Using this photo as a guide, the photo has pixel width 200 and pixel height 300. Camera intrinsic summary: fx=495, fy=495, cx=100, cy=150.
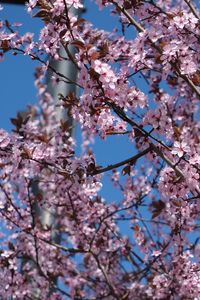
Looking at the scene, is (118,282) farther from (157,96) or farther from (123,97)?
(123,97)

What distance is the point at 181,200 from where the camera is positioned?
3.41 m

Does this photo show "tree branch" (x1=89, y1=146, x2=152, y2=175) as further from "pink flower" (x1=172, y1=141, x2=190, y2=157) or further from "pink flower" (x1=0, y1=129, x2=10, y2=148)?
"pink flower" (x1=0, y1=129, x2=10, y2=148)

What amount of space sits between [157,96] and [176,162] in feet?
8.17

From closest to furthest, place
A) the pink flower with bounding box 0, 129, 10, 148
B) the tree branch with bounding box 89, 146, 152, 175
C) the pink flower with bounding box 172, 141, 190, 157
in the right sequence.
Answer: the pink flower with bounding box 172, 141, 190, 157 → the tree branch with bounding box 89, 146, 152, 175 → the pink flower with bounding box 0, 129, 10, 148

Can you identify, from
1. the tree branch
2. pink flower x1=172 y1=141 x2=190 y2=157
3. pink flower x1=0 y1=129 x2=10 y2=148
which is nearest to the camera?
pink flower x1=172 y1=141 x2=190 y2=157

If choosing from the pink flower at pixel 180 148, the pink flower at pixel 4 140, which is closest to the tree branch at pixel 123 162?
the pink flower at pixel 180 148

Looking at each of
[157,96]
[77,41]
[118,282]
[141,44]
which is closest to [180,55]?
[141,44]

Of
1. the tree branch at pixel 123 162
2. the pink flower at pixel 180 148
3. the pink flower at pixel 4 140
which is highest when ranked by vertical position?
the pink flower at pixel 4 140

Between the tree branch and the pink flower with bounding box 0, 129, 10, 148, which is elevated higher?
the pink flower with bounding box 0, 129, 10, 148

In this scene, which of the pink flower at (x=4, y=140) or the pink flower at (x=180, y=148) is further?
the pink flower at (x=4, y=140)

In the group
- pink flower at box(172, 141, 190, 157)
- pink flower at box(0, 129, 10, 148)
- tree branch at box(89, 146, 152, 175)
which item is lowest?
pink flower at box(172, 141, 190, 157)

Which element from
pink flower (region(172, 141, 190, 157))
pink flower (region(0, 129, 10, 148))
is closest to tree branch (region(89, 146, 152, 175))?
pink flower (region(172, 141, 190, 157))

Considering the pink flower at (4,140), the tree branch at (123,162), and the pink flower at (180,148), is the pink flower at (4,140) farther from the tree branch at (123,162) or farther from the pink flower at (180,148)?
the pink flower at (180,148)

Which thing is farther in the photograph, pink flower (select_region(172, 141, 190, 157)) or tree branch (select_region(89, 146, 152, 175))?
tree branch (select_region(89, 146, 152, 175))
